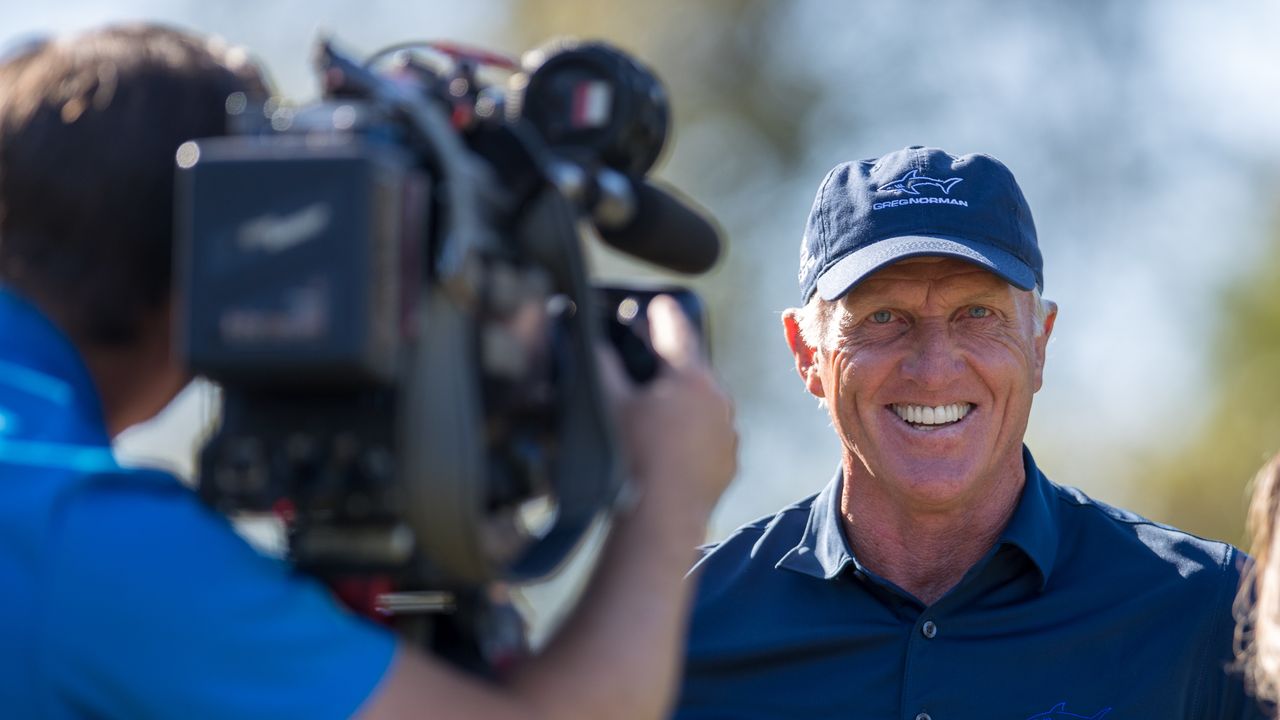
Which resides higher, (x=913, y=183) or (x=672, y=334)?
(x=913, y=183)

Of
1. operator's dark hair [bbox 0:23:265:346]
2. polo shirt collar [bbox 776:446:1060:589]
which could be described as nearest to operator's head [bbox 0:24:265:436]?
operator's dark hair [bbox 0:23:265:346]

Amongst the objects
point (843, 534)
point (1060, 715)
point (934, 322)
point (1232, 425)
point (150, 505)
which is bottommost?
point (1232, 425)

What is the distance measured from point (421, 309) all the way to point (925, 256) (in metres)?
1.90

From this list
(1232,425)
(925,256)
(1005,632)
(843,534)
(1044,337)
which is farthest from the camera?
(1232,425)

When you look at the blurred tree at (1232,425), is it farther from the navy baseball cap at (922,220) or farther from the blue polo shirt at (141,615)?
the blue polo shirt at (141,615)

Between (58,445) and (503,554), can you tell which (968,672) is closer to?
(503,554)

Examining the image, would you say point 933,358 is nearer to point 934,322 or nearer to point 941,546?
point 934,322

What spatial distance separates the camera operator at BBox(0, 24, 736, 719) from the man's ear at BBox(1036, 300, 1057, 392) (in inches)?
71.0

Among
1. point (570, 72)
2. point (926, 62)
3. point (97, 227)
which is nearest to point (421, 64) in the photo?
point (570, 72)

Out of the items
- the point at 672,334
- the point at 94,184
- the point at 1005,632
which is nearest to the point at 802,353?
the point at 1005,632

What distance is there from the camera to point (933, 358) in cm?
355

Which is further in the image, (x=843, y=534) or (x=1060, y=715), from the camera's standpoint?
(x=843, y=534)

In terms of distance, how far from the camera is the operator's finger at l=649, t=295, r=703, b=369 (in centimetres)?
205

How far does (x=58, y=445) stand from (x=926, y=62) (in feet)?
58.9
